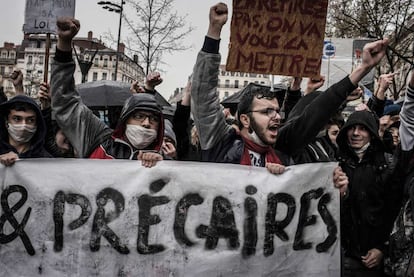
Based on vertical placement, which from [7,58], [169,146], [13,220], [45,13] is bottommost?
[13,220]

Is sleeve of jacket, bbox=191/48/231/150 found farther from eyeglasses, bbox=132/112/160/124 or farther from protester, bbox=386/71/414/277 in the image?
protester, bbox=386/71/414/277

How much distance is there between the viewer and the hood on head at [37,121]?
→ 3508mm

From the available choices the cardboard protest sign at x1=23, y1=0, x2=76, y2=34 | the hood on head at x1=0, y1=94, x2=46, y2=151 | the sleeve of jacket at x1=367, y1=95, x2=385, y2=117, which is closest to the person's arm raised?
the sleeve of jacket at x1=367, y1=95, x2=385, y2=117

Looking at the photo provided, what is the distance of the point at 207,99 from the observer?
3.02 m

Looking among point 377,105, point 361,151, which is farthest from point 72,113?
point 377,105

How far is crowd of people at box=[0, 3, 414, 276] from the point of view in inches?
117

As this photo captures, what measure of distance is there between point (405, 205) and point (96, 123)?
1.87 meters

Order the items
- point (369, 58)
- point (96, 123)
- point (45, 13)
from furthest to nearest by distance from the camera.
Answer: point (45, 13) < point (96, 123) < point (369, 58)

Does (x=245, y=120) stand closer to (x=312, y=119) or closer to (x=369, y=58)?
(x=312, y=119)

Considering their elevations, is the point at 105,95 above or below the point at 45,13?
below

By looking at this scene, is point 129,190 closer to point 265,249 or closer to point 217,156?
point 217,156

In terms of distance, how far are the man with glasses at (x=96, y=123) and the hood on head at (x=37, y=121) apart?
0.24 m

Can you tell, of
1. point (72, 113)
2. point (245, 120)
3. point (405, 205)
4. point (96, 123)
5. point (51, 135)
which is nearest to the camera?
point (405, 205)

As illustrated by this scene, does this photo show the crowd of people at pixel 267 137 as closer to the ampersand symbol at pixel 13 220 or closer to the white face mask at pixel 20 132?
the white face mask at pixel 20 132
